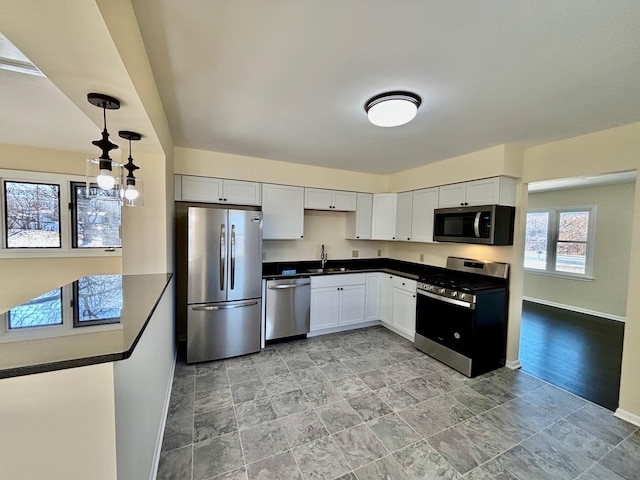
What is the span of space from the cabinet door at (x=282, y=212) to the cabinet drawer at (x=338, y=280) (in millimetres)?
706

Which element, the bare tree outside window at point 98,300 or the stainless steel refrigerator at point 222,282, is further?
the stainless steel refrigerator at point 222,282

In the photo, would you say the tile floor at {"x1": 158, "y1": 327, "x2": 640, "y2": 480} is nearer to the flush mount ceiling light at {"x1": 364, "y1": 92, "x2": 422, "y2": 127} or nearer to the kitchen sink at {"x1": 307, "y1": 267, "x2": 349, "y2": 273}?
the kitchen sink at {"x1": 307, "y1": 267, "x2": 349, "y2": 273}

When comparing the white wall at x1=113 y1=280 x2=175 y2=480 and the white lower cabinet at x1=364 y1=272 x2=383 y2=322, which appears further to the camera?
the white lower cabinet at x1=364 y1=272 x2=383 y2=322

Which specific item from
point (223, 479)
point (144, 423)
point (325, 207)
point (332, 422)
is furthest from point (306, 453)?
point (325, 207)

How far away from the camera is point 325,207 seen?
408cm

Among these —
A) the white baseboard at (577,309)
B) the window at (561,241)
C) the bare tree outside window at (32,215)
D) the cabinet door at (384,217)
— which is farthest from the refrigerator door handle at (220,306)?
the white baseboard at (577,309)

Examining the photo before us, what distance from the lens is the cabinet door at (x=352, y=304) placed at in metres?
3.95

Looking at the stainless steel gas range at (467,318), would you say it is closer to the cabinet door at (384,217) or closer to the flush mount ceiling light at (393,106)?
the cabinet door at (384,217)

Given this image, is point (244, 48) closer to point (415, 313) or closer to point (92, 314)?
point (92, 314)

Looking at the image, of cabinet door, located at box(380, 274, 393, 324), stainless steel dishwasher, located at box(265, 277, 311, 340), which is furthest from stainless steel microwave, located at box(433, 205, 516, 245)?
stainless steel dishwasher, located at box(265, 277, 311, 340)

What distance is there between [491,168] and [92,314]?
368cm

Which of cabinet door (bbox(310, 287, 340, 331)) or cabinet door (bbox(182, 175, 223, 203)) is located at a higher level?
cabinet door (bbox(182, 175, 223, 203))

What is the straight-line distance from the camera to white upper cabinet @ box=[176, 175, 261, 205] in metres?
3.27

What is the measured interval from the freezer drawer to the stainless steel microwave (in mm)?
2612
